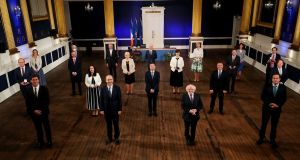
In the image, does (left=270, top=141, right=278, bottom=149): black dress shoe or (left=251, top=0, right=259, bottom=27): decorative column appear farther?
(left=251, top=0, right=259, bottom=27): decorative column

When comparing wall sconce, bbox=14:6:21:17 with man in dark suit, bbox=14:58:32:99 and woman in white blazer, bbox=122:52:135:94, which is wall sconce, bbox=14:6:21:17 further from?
woman in white blazer, bbox=122:52:135:94

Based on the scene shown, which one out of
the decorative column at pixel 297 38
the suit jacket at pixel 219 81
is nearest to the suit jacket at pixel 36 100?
the suit jacket at pixel 219 81

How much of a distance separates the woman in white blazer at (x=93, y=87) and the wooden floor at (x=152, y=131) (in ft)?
1.50

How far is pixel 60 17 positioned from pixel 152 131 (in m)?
10.3

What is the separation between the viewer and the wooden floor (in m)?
5.36

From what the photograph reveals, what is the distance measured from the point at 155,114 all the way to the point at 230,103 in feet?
8.15

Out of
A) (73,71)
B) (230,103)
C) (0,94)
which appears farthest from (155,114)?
(0,94)

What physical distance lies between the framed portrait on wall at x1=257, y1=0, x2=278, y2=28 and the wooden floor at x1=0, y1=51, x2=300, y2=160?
14.6 ft

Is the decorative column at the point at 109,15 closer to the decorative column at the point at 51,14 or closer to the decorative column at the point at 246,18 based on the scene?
the decorative column at the point at 51,14

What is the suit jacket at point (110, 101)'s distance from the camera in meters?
5.14

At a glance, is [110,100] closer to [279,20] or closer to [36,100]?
[36,100]

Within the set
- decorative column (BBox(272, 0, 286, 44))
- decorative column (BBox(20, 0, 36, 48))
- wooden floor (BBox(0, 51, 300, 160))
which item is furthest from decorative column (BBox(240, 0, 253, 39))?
decorative column (BBox(20, 0, 36, 48))

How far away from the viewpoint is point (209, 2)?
16125 mm

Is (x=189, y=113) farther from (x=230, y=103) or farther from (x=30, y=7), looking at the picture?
(x=30, y=7)
